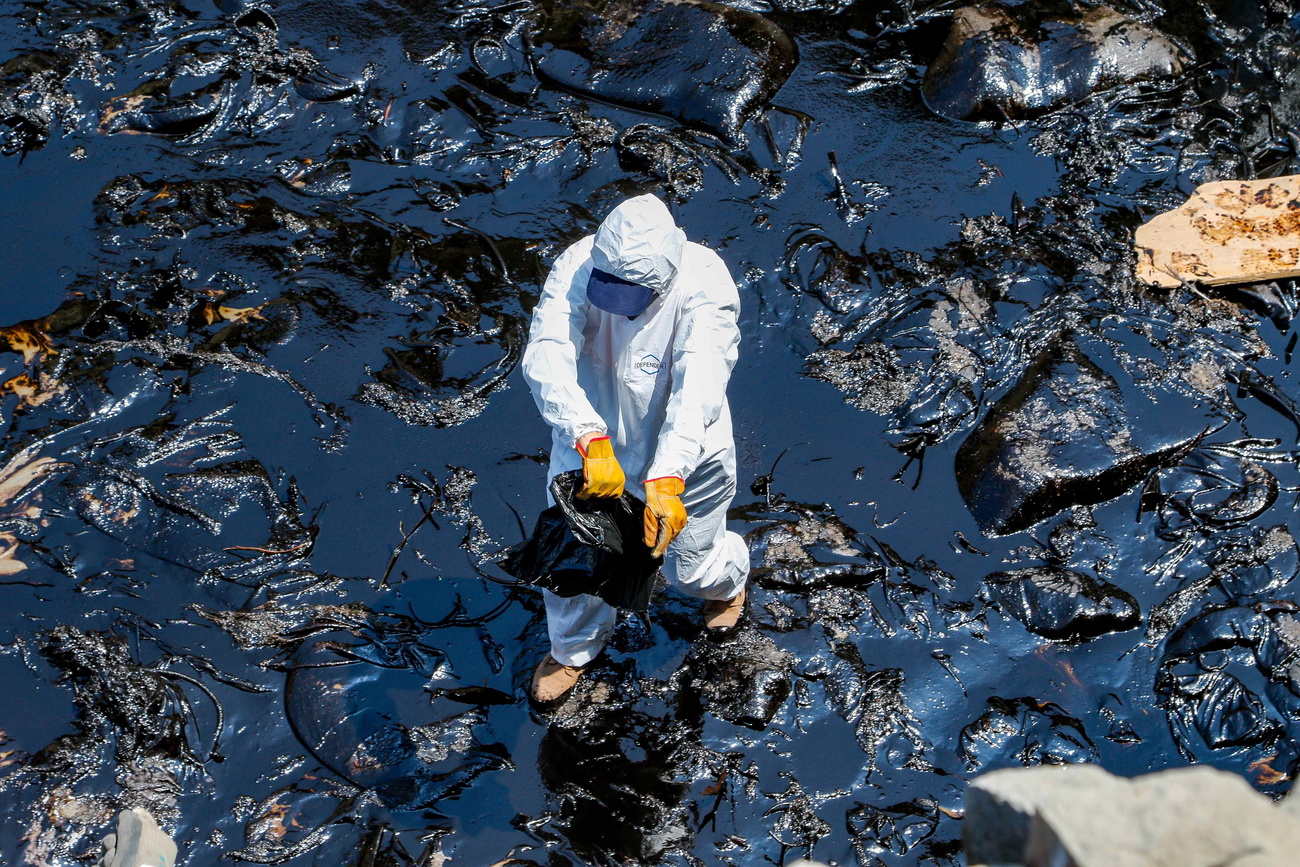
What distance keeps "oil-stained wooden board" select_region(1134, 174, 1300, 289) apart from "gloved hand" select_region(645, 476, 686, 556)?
3.13 m

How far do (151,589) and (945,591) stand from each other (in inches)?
123

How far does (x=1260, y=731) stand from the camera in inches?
133

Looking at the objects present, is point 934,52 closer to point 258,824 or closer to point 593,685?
point 593,685

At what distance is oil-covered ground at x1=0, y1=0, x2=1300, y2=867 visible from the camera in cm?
337

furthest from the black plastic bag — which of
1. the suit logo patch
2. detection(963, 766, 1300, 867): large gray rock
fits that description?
detection(963, 766, 1300, 867): large gray rock

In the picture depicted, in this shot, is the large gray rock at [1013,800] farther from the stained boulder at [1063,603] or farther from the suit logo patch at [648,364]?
the stained boulder at [1063,603]

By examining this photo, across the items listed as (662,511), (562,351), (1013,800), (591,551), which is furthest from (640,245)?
(1013,800)

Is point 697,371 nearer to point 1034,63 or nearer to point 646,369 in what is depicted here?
point 646,369

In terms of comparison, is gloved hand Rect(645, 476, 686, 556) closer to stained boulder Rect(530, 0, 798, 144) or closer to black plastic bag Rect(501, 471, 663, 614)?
black plastic bag Rect(501, 471, 663, 614)

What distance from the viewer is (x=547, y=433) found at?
14.1 ft

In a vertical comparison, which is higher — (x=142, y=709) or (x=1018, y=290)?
(x=1018, y=290)

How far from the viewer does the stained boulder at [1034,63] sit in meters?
5.46

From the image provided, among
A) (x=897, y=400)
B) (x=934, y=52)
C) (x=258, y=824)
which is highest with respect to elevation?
(x=934, y=52)

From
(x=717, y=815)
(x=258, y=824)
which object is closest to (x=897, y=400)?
(x=717, y=815)
